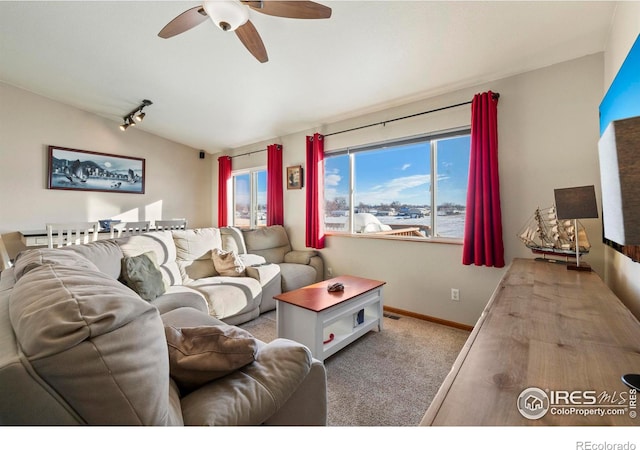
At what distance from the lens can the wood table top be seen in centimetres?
207

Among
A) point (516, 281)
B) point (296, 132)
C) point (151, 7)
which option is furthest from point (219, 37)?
point (516, 281)

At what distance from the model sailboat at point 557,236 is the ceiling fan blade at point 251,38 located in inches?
92.7

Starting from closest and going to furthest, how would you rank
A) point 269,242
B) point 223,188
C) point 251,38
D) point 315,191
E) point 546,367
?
1. point 546,367
2. point 251,38
3. point 315,191
4. point 269,242
5. point 223,188

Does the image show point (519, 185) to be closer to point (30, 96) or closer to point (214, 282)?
point (214, 282)

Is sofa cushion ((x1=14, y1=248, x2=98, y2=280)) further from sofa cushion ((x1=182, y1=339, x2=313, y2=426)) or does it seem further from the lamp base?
the lamp base

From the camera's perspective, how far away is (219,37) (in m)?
2.35

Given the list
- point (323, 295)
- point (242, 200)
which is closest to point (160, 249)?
point (323, 295)

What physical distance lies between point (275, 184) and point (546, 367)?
13.2 ft

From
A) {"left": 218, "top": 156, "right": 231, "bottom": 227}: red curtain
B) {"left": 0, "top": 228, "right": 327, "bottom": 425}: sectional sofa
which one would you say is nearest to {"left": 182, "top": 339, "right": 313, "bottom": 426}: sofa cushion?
{"left": 0, "top": 228, "right": 327, "bottom": 425}: sectional sofa

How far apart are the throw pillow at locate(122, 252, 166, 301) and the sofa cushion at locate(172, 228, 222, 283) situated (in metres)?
0.47

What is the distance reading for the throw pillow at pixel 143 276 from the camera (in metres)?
2.23

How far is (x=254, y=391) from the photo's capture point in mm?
952

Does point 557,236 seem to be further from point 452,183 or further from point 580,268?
point 452,183

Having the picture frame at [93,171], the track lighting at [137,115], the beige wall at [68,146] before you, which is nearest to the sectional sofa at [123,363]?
the track lighting at [137,115]
